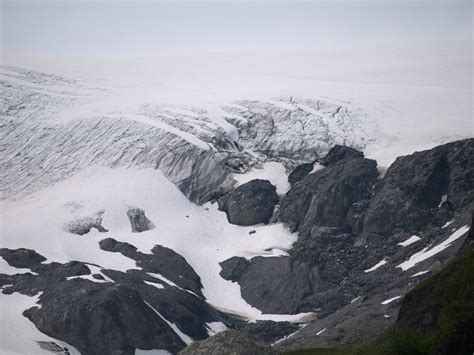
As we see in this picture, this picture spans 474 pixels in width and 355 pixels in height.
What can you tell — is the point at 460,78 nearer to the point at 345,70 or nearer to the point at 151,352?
the point at 345,70

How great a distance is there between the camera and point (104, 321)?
81.4 m

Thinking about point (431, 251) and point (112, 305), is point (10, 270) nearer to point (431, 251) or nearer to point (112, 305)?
point (112, 305)

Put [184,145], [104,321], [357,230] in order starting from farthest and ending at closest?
[184,145], [357,230], [104,321]

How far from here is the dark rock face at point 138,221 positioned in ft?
367

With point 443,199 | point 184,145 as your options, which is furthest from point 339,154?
point 184,145

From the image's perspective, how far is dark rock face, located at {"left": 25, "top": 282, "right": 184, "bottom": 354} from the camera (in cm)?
7988

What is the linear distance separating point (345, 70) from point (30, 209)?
94.1 meters

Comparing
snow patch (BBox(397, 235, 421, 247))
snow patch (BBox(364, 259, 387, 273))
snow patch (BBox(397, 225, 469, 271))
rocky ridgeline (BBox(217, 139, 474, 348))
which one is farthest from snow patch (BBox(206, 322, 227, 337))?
snow patch (BBox(397, 235, 421, 247))

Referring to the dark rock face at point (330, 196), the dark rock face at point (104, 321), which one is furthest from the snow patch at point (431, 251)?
the dark rock face at point (104, 321)

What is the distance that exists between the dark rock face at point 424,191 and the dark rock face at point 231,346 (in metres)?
48.5

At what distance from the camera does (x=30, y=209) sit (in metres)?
113

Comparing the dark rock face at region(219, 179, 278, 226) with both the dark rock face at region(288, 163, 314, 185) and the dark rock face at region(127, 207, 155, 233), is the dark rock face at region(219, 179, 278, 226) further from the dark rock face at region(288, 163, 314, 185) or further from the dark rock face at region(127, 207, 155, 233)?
the dark rock face at region(127, 207, 155, 233)

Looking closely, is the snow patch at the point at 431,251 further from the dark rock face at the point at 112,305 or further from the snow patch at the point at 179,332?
the snow patch at the point at 179,332

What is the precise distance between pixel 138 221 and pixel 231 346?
58328mm
